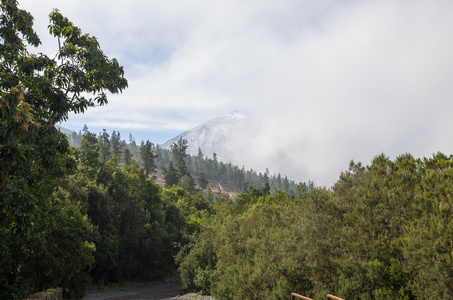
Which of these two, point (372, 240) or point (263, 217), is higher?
point (263, 217)

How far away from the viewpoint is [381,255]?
34.8 ft

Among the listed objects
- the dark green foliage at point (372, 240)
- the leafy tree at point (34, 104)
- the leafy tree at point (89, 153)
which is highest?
the leafy tree at point (89, 153)

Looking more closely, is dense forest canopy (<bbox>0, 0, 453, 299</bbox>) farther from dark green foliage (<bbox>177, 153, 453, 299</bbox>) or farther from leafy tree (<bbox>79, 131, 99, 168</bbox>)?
leafy tree (<bbox>79, 131, 99, 168</bbox>)

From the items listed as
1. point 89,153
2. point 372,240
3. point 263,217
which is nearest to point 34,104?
point 372,240

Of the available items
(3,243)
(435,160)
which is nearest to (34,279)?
(3,243)

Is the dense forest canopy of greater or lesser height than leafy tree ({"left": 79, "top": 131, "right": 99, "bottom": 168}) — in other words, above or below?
below

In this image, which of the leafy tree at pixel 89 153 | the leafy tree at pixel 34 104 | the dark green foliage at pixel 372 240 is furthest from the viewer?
the leafy tree at pixel 89 153

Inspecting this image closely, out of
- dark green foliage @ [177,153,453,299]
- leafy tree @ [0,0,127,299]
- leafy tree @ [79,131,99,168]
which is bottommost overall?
dark green foliage @ [177,153,453,299]

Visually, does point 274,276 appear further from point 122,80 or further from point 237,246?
point 122,80

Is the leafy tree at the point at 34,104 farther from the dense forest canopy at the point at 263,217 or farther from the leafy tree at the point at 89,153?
the leafy tree at the point at 89,153

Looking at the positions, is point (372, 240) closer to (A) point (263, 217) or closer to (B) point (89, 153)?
(A) point (263, 217)

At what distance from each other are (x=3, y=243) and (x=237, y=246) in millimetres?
16678

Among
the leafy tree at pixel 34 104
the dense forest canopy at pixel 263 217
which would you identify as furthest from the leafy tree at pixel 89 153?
the leafy tree at pixel 34 104

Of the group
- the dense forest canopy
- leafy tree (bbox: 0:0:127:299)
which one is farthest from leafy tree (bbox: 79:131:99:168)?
leafy tree (bbox: 0:0:127:299)
